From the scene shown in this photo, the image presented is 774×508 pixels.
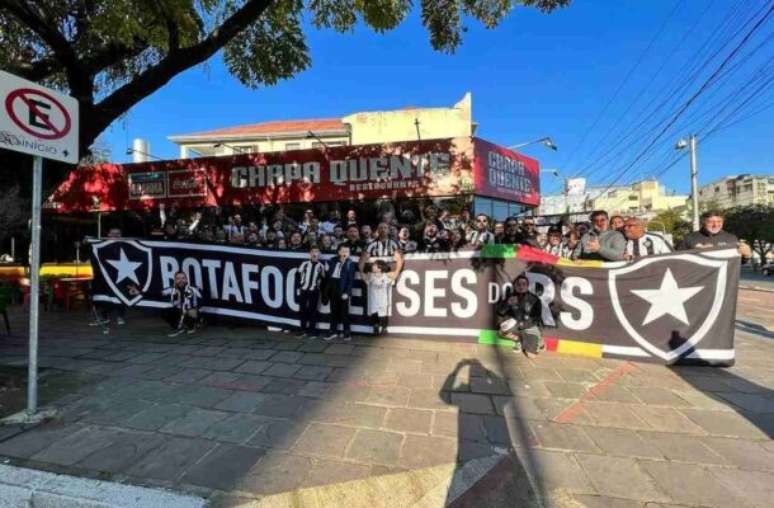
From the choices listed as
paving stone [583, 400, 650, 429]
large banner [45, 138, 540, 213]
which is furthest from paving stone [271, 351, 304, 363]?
large banner [45, 138, 540, 213]

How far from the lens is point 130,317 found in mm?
8711

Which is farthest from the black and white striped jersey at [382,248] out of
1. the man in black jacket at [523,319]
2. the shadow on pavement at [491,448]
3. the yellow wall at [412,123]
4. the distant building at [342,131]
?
the yellow wall at [412,123]

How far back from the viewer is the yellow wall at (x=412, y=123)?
29.0 metres

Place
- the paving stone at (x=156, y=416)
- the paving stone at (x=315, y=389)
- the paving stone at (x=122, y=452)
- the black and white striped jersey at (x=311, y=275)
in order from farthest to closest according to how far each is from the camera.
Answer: the black and white striped jersey at (x=311, y=275) → the paving stone at (x=315, y=389) → the paving stone at (x=156, y=416) → the paving stone at (x=122, y=452)

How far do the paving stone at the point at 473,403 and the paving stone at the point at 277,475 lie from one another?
1644mm

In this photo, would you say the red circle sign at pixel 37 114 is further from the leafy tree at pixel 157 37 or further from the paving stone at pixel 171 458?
Answer: the paving stone at pixel 171 458

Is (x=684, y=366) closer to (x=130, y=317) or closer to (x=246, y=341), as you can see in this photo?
(x=246, y=341)

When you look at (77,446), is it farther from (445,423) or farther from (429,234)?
(429,234)

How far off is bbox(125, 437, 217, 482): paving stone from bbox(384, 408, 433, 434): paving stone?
1.45 m

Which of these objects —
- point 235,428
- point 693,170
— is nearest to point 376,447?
point 235,428

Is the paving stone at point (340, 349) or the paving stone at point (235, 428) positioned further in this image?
the paving stone at point (340, 349)

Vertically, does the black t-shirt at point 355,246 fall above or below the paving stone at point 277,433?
above

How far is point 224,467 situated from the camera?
284cm

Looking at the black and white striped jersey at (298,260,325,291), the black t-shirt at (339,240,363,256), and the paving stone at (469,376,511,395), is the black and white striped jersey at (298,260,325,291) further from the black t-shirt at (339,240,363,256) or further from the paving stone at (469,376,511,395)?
the paving stone at (469,376,511,395)
